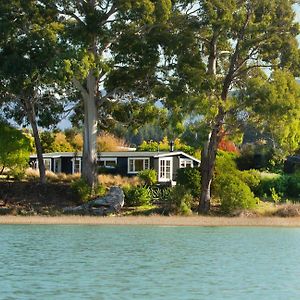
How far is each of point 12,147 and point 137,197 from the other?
9.37 meters

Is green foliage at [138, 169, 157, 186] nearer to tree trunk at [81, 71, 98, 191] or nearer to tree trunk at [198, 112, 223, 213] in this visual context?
tree trunk at [81, 71, 98, 191]

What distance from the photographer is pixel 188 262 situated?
24.9m

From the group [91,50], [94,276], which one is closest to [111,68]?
[91,50]

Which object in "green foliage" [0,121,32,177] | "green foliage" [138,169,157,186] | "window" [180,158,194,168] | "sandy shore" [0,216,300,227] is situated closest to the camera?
"sandy shore" [0,216,300,227]

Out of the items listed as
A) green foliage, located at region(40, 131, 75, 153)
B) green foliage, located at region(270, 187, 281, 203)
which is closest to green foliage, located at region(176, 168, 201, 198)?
green foliage, located at region(270, 187, 281, 203)

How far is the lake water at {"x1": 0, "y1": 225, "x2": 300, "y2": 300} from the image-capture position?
1883cm

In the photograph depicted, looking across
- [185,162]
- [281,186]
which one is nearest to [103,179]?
[281,186]

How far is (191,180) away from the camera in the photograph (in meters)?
50.2

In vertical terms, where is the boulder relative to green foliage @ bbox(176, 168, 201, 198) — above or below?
below

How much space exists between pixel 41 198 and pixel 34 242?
764 inches

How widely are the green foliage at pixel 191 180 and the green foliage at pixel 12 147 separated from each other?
10.3m

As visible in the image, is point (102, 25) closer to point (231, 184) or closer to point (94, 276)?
point (231, 184)

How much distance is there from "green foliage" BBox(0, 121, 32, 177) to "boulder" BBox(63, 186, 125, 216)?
7538mm

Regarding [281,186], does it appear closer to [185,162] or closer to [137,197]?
[137,197]
